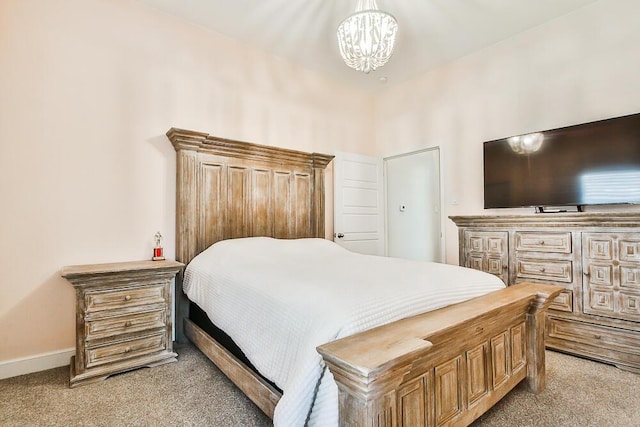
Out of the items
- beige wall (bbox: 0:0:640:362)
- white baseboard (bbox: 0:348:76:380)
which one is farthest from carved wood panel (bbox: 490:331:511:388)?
white baseboard (bbox: 0:348:76:380)

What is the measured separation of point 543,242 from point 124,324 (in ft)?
11.0

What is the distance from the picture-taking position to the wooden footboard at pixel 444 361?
961 millimetres

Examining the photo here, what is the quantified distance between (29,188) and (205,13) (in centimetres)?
210

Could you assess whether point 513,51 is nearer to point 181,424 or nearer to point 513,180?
point 513,180

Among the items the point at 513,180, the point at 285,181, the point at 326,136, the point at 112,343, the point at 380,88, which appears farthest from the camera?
the point at 380,88

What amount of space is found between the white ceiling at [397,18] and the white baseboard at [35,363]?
3.03m

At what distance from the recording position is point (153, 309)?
234 centimetres

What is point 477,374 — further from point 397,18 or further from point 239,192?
point 397,18

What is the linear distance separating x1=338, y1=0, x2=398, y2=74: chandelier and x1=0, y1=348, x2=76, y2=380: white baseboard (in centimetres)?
314

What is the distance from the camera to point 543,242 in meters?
2.66

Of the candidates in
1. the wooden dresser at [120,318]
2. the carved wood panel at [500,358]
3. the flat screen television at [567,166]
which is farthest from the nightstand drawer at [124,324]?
the flat screen television at [567,166]

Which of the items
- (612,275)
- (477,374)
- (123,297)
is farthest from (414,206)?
(123,297)

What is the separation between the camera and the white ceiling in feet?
9.25

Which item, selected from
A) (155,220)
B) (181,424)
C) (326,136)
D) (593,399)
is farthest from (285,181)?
(593,399)
